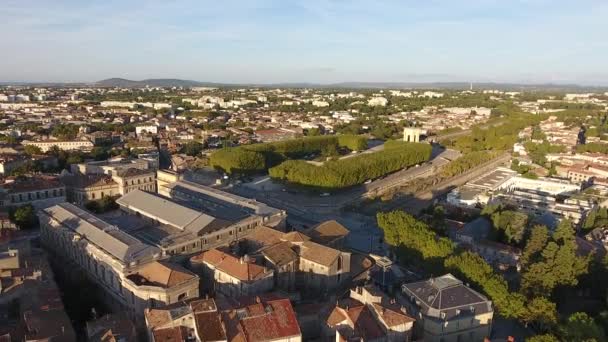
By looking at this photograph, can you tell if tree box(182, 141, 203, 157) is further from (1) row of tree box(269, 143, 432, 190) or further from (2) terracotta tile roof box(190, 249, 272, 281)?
(2) terracotta tile roof box(190, 249, 272, 281)

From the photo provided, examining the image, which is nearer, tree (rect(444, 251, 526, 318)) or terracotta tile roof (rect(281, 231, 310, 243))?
tree (rect(444, 251, 526, 318))

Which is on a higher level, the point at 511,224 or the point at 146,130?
the point at 146,130

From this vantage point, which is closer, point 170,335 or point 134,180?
point 170,335

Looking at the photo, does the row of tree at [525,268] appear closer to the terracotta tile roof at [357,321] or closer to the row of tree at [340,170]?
the terracotta tile roof at [357,321]

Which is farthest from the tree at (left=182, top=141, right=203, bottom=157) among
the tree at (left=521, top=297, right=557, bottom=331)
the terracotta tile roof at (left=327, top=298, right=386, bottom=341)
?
the tree at (left=521, top=297, right=557, bottom=331)

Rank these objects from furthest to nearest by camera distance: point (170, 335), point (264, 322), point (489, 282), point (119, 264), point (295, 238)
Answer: point (295, 238), point (489, 282), point (119, 264), point (264, 322), point (170, 335)

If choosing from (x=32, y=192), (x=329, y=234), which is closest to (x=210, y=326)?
(x=329, y=234)

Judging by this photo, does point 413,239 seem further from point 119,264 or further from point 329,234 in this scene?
point 119,264
